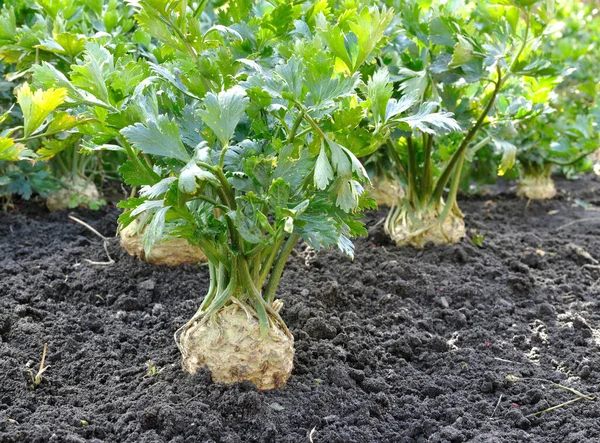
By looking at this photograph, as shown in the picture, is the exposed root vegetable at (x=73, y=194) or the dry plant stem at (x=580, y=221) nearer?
the exposed root vegetable at (x=73, y=194)

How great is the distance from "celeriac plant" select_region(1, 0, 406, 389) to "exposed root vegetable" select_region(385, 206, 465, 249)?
1213mm

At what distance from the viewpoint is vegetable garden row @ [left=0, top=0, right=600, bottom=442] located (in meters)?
1.84

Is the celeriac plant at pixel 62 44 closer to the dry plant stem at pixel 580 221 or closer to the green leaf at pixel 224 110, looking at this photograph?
the green leaf at pixel 224 110

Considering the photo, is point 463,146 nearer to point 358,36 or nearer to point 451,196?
point 451,196

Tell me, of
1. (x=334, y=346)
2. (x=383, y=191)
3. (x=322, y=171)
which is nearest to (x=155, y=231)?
(x=322, y=171)

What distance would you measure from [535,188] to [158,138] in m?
3.35

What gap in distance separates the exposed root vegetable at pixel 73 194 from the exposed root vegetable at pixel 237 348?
5.80ft

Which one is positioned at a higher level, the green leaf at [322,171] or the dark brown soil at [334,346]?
the green leaf at [322,171]

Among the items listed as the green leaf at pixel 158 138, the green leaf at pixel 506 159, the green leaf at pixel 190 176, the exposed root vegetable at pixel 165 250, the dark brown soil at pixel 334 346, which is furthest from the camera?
the green leaf at pixel 506 159

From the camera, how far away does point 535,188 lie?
4.53m

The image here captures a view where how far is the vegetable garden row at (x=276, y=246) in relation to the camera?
184 cm

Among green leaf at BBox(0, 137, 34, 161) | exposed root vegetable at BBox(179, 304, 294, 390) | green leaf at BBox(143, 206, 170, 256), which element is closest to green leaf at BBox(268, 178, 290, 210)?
green leaf at BBox(143, 206, 170, 256)

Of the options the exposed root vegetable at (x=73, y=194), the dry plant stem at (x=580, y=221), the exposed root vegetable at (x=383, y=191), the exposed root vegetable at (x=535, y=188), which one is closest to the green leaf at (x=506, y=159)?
the exposed root vegetable at (x=383, y=191)

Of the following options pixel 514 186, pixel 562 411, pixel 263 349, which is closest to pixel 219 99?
pixel 263 349
